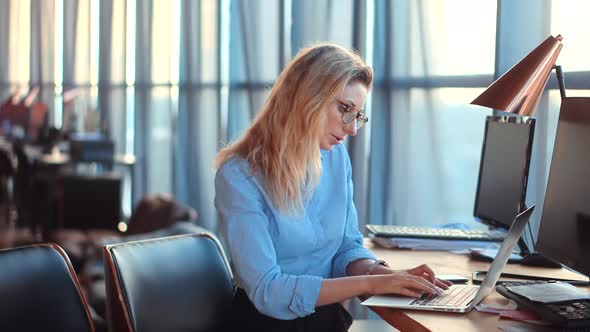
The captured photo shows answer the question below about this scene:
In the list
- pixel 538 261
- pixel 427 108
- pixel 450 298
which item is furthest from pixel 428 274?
pixel 427 108

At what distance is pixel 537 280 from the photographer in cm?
235

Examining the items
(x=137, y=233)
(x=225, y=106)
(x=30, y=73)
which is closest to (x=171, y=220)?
(x=137, y=233)

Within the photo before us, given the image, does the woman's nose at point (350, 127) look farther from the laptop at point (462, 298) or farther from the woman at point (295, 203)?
the laptop at point (462, 298)

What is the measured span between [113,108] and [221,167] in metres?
5.38

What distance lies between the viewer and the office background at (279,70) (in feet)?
11.2

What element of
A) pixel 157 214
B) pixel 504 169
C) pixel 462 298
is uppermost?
pixel 504 169

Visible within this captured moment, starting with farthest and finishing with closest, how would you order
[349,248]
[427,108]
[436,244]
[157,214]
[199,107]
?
1. [199,107]
2. [157,214]
3. [427,108]
4. [436,244]
5. [349,248]

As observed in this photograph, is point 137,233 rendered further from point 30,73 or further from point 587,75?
point 30,73

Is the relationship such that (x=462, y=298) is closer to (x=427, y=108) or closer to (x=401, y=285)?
(x=401, y=285)

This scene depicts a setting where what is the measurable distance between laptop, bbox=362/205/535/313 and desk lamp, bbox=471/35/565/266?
0.34 meters

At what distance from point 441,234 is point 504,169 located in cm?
34

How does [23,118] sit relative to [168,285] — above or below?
above

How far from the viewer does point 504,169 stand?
8.76 ft

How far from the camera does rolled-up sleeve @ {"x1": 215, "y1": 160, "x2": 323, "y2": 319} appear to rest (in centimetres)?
212
